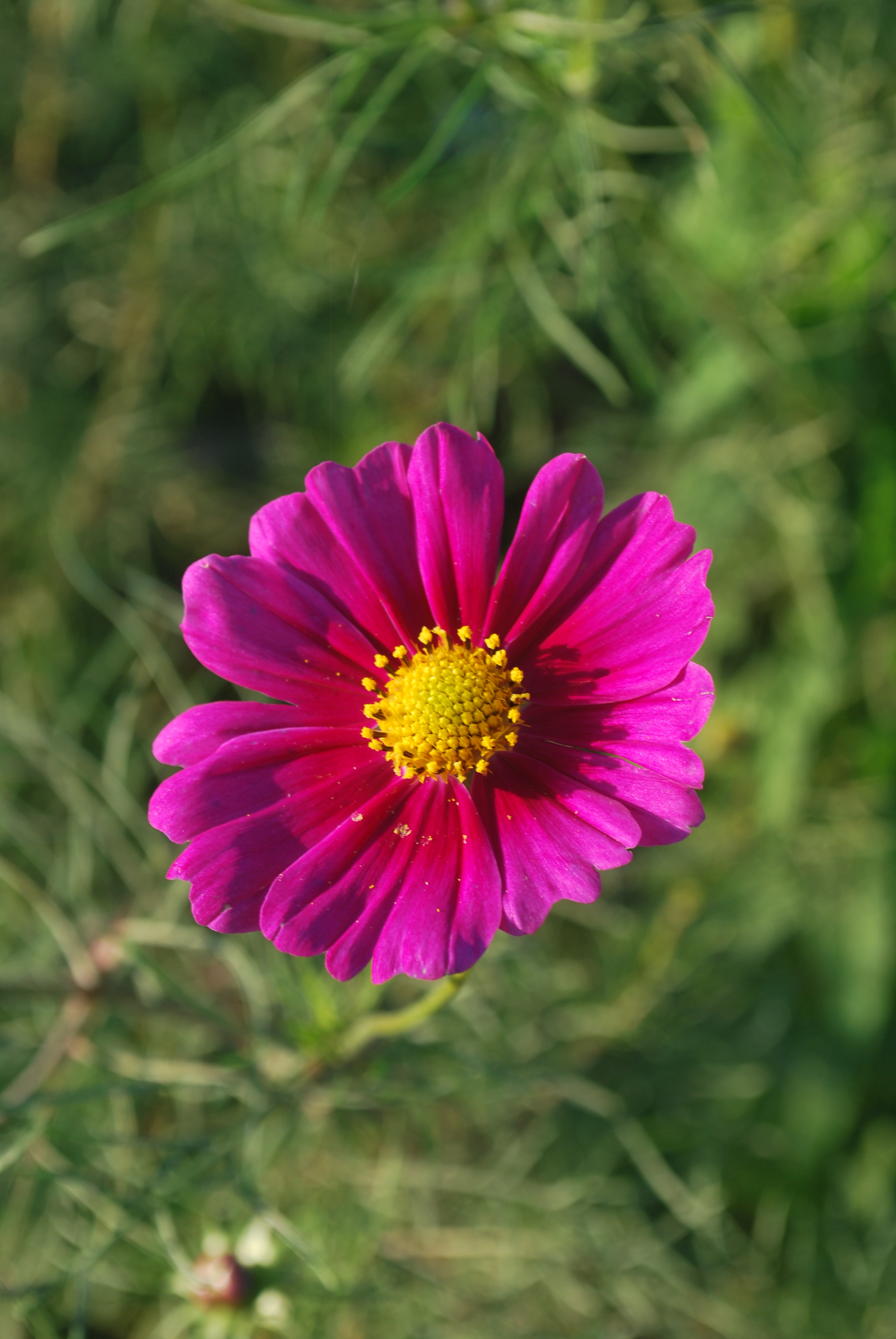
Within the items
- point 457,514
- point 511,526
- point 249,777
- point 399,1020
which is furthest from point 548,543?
point 511,526

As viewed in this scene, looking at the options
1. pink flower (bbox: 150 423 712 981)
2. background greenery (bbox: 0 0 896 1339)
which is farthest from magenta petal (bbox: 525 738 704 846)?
background greenery (bbox: 0 0 896 1339)

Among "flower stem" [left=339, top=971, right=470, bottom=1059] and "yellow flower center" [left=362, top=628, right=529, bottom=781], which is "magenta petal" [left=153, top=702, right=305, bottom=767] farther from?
"flower stem" [left=339, top=971, right=470, bottom=1059]

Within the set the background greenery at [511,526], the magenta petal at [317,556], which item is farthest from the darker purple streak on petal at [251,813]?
the background greenery at [511,526]

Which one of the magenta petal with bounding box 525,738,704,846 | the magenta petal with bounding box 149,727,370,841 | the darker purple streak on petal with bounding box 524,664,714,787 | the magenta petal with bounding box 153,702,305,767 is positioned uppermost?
the magenta petal with bounding box 153,702,305,767

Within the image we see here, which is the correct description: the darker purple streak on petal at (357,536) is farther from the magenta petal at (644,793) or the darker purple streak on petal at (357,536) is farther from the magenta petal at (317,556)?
the magenta petal at (644,793)

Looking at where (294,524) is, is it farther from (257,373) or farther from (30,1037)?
(257,373)

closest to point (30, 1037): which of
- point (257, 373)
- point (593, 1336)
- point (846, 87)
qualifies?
point (593, 1336)

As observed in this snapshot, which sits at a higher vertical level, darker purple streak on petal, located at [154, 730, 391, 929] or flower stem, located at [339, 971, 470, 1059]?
darker purple streak on petal, located at [154, 730, 391, 929]
